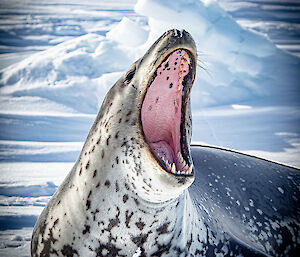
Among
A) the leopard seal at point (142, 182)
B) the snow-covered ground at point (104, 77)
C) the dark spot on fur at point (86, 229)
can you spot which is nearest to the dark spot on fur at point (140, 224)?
the leopard seal at point (142, 182)

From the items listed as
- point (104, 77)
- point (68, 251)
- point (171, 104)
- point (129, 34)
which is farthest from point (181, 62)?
point (129, 34)

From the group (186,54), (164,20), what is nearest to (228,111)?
(164,20)

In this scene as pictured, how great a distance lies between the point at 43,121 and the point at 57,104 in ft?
1.66

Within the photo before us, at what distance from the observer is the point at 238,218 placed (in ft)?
4.67

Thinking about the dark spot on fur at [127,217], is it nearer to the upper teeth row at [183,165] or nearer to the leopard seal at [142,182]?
the leopard seal at [142,182]

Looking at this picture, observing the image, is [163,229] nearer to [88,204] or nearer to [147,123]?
[88,204]

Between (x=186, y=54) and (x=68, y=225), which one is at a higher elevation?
(x=186, y=54)

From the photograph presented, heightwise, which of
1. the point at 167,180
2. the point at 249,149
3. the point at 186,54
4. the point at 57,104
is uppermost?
the point at 186,54

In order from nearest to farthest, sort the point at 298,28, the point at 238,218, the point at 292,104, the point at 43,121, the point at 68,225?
the point at 68,225
the point at 238,218
the point at 43,121
the point at 292,104
the point at 298,28

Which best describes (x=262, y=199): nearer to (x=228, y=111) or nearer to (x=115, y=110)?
(x=115, y=110)

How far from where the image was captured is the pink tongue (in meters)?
1.04

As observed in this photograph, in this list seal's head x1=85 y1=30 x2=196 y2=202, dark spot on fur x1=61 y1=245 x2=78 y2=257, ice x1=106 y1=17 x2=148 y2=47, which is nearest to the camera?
seal's head x1=85 y1=30 x2=196 y2=202

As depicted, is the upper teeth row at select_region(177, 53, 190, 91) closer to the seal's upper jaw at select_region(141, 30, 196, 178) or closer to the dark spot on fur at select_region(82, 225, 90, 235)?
the seal's upper jaw at select_region(141, 30, 196, 178)

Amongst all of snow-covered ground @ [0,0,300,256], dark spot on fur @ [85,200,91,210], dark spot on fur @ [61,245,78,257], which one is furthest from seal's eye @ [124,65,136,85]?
snow-covered ground @ [0,0,300,256]
